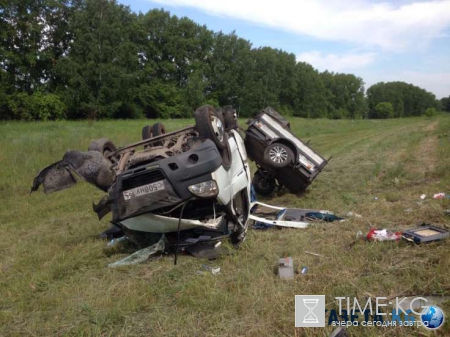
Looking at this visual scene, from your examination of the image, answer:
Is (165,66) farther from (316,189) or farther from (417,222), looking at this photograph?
(417,222)

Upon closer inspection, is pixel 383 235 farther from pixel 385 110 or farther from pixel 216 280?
pixel 385 110

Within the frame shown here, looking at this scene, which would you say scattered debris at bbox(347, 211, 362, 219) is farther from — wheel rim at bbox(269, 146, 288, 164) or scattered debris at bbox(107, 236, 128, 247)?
scattered debris at bbox(107, 236, 128, 247)

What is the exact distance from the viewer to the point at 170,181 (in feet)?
12.1

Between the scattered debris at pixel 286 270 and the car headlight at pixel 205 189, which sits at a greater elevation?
the car headlight at pixel 205 189

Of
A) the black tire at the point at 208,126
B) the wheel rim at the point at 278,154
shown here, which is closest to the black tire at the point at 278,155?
the wheel rim at the point at 278,154

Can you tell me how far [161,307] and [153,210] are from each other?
1057mm

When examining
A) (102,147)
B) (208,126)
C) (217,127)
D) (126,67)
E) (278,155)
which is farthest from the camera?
(126,67)

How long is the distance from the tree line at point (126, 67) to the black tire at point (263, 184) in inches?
1228

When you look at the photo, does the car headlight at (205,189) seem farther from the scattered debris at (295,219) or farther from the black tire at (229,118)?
the black tire at (229,118)

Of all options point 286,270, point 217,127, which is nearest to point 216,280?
point 286,270

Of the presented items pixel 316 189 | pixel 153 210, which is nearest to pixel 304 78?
pixel 316 189

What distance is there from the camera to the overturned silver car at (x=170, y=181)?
3732 millimetres

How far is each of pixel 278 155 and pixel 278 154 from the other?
19mm

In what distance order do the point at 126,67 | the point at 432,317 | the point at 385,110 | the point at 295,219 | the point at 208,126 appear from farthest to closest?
the point at 385,110 → the point at 126,67 → the point at 295,219 → the point at 208,126 → the point at 432,317
